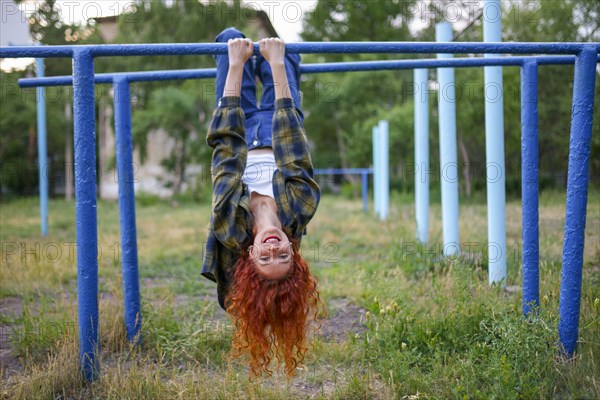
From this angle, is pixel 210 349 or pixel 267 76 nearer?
pixel 210 349

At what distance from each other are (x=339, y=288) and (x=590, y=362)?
2271mm

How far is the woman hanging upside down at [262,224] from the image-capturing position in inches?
97.1

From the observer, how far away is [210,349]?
121 inches

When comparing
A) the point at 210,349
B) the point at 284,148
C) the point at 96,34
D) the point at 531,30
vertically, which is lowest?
the point at 210,349

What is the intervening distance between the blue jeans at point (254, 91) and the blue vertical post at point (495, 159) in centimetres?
137

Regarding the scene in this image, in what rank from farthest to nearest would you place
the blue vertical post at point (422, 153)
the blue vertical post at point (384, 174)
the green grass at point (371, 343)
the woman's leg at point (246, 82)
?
the blue vertical post at point (384, 174) < the blue vertical post at point (422, 153) < the woman's leg at point (246, 82) < the green grass at point (371, 343)

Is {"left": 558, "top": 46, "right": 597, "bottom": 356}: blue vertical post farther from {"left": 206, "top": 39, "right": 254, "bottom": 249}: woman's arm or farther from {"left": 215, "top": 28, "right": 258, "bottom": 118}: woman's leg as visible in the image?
{"left": 215, "top": 28, "right": 258, "bottom": 118}: woman's leg

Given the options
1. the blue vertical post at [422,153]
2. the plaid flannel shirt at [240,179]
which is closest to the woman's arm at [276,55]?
the plaid flannel shirt at [240,179]

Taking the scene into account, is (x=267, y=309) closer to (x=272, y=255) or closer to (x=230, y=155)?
(x=272, y=255)

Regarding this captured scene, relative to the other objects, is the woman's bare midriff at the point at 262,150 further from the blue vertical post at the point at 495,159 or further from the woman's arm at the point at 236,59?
the blue vertical post at the point at 495,159

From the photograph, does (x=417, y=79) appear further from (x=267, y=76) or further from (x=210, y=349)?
(x=210, y=349)

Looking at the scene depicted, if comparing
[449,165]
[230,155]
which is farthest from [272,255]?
[449,165]

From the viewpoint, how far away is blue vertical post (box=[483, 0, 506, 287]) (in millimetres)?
3703

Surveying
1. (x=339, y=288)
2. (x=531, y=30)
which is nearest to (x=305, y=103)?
(x=531, y=30)
